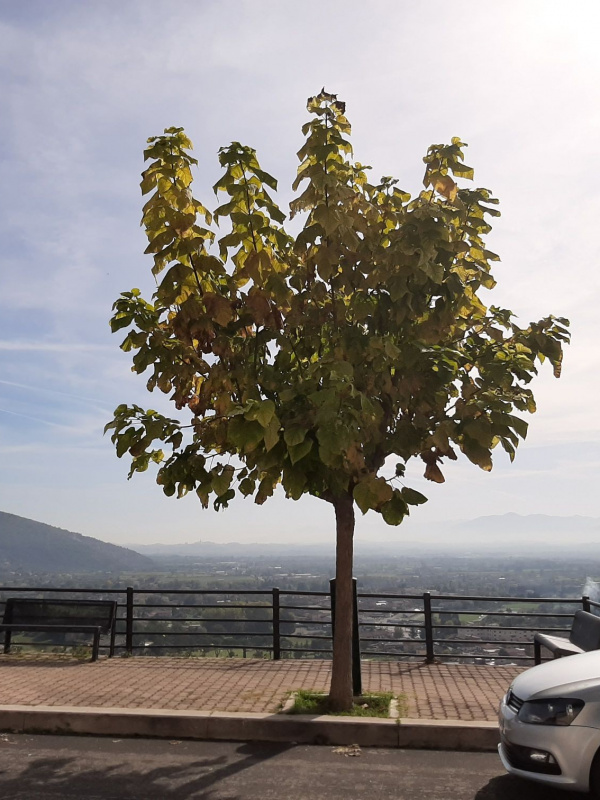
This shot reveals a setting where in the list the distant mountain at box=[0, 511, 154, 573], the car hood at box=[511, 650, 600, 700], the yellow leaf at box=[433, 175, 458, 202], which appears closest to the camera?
the car hood at box=[511, 650, 600, 700]

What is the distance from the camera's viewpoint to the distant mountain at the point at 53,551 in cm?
15596

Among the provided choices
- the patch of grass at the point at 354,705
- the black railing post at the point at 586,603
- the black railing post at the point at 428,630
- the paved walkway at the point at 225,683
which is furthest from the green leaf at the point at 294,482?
the black railing post at the point at 586,603

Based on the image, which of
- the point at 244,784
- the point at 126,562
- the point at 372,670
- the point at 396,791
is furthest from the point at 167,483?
the point at 126,562

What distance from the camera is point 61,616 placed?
12.0m

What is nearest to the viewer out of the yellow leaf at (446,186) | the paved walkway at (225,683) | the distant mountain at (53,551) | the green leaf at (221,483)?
the green leaf at (221,483)

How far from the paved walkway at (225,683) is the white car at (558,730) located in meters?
2.20

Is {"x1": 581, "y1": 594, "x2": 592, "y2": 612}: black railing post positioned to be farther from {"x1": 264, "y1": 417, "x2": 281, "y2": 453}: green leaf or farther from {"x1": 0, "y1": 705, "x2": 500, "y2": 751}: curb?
{"x1": 264, "y1": 417, "x2": 281, "y2": 453}: green leaf

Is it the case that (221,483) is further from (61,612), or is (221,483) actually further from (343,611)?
(61,612)

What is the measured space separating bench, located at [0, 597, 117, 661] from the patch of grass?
412 centimetres

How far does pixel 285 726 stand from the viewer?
7.70 metres

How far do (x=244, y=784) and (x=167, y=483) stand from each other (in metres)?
3.33

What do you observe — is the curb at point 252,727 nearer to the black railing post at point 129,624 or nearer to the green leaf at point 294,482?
the green leaf at point 294,482

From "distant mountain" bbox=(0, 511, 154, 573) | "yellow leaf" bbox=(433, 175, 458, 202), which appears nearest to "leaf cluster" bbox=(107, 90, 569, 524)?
"yellow leaf" bbox=(433, 175, 458, 202)

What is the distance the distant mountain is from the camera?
15596cm
